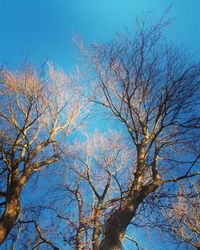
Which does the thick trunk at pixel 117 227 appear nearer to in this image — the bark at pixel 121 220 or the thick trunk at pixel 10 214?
the bark at pixel 121 220

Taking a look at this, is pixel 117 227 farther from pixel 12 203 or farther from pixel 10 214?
pixel 12 203

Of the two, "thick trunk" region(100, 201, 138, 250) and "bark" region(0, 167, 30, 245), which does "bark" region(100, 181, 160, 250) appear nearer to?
"thick trunk" region(100, 201, 138, 250)

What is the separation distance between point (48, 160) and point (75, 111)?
2.00 metres

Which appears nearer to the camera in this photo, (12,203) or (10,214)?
(10,214)

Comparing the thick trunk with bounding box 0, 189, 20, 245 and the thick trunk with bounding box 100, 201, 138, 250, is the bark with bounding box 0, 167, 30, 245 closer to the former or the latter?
the thick trunk with bounding box 0, 189, 20, 245

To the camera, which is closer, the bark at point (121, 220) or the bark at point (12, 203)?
the bark at point (121, 220)

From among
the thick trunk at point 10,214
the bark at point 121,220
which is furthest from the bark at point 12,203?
the bark at point 121,220

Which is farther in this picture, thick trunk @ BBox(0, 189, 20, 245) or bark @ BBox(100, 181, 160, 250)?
thick trunk @ BBox(0, 189, 20, 245)

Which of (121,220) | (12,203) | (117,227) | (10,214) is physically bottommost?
(117,227)

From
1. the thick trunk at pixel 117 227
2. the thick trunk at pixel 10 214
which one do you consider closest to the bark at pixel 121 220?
the thick trunk at pixel 117 227

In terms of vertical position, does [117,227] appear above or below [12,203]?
below

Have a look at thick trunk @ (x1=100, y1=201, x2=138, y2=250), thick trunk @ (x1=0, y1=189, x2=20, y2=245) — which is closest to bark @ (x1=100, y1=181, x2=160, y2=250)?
thick trunk @ (x1=100, y1=201, x2=138, y2=250)

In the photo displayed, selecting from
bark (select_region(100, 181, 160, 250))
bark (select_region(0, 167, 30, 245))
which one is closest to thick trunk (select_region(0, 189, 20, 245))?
bark (select_region(0, 167, 30, 245))

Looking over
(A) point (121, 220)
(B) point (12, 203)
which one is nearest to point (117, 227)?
(A) point (121, 220)
